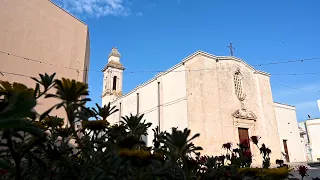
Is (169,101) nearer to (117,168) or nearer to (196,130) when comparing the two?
(196,130)

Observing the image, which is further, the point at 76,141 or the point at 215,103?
the point at 215,103

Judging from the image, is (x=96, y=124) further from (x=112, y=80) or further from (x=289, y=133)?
(x=289, y=133)

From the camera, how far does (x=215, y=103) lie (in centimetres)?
1517

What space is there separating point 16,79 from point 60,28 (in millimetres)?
2271

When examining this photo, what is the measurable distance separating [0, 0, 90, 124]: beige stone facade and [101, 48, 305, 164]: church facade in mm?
8177

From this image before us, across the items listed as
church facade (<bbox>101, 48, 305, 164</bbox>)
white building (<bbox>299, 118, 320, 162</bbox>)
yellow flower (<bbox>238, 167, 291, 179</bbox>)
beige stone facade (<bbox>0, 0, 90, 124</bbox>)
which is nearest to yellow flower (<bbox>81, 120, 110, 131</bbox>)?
yellow flower (<bbox>238, 167, 291, 179</bbox>)

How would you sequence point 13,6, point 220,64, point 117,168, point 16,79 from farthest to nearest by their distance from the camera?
point 220,64 → point 13,6 → point 16,79 → point 117,168

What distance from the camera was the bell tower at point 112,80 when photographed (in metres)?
22.5

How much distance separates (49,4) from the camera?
7406 millimetres

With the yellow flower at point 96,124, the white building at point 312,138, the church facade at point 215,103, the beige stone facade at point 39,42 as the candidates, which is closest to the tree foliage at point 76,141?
the yellow flower at point 96,124

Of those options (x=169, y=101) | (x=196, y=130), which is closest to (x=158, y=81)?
(x=169, y=101)

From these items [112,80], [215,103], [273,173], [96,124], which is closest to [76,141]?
[96,124]

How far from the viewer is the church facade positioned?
562 inches

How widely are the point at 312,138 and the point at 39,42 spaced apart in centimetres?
3011
